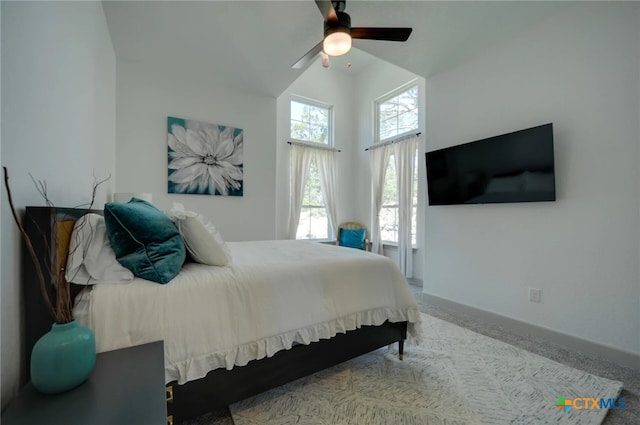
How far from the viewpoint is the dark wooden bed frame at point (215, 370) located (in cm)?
96

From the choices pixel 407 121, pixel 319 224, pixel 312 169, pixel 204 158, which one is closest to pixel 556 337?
pixel 407 121

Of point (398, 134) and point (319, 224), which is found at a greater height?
point (398, 134)

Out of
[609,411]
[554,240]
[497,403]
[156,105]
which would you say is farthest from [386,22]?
[609,411]

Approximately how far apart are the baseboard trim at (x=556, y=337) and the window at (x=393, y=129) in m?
1.47

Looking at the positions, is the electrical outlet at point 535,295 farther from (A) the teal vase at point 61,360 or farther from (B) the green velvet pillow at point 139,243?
(A) the teal vase at point 61,360

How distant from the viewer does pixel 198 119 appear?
3383 millimetres

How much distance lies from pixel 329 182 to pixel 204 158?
7.73 ft

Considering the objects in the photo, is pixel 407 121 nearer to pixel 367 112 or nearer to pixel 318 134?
pixel 367 112

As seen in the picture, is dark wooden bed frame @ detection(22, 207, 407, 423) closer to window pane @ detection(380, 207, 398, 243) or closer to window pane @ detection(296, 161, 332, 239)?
window pane @ detection(380, 207, 398, 243)

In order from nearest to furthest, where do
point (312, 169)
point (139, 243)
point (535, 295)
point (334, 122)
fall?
point (139, 243) → point (535, 295) → point (312, 169) → point (334, 122)

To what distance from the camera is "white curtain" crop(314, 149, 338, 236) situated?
4984 mm

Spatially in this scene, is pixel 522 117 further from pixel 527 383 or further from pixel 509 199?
pixel 527 383

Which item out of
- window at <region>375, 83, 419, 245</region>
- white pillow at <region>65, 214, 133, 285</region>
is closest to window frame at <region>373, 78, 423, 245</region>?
window at <region>375, 83, 419, 245</region>

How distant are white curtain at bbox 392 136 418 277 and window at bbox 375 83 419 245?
0.08 metres
